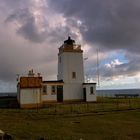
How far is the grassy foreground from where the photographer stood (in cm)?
1742

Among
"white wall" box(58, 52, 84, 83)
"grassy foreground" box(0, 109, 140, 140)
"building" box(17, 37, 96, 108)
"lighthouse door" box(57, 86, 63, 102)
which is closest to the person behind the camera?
"grassy foreground" box(0, 109, 140, 140)

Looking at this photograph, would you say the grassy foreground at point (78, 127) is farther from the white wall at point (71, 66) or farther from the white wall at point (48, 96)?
the white wall at point (71, 66)

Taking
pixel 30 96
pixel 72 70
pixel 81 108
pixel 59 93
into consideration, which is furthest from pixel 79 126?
pixel 72 70

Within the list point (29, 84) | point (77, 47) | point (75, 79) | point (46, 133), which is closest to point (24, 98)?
point (29, 84)

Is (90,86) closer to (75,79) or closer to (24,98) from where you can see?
(75,79)

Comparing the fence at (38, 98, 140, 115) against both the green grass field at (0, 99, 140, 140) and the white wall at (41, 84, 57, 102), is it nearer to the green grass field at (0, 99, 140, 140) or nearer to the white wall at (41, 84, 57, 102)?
the green grass field at (0, 99, 140, 140)

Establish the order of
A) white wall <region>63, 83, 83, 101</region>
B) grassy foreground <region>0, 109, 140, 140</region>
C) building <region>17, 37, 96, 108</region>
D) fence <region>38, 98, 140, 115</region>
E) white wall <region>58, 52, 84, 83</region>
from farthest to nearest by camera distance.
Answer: white wall <region>58, 52, 84, 83</region>
white wall <region>63, 83, 83, 101</region>
building <region>17, 37, 96, 108</region>
fence <region>38, 98, 140, 115</region>
grassy foreground <region>0, 109, 140, 140</region>

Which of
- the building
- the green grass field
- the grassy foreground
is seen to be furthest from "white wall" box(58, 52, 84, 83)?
the grassy foreground

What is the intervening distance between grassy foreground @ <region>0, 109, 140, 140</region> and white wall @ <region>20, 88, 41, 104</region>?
10197 mm

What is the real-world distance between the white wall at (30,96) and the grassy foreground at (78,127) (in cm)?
1020

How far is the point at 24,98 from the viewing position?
3669 centimetres

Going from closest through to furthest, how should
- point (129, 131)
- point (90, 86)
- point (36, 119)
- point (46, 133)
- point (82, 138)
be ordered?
1. point (82, 138)
2. point (46, 133)
3. point (129, 131)
4. point (36, 119)
5. point (90, 86)

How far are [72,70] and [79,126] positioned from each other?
2231cm

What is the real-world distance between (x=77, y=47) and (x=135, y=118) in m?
20.4
